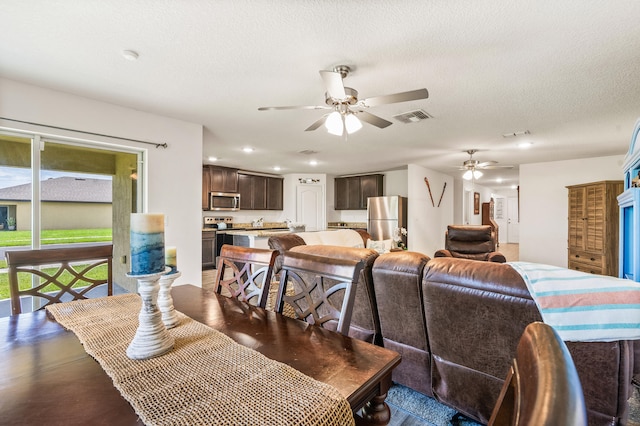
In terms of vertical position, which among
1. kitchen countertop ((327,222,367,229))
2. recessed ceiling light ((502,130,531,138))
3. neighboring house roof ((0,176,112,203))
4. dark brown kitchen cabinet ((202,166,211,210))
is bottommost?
kitchen countertop ((327,222,367,229))

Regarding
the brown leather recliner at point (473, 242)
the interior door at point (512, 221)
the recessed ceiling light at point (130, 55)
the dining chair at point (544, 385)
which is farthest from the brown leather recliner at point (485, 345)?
the interior door at point (512, 221)

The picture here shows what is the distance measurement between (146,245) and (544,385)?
98cm

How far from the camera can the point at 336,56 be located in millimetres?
2014

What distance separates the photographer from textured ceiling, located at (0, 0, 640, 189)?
1593 millimetres

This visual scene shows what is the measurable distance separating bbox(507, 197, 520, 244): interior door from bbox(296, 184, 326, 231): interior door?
28.2ft

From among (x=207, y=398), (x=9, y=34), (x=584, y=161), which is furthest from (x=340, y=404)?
(x=584, y=161)

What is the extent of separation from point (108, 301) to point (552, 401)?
68.3 inches

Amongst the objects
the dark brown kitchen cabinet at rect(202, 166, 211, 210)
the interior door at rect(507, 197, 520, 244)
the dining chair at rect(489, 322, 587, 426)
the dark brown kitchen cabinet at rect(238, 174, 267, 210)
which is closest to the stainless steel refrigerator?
the dark brown kitchen cabinet at rect(238, 174, 267, 210)

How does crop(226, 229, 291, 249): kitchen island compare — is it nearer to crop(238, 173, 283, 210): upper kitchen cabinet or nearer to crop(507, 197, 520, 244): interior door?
crop(238, 173, 283, 210): upper kitchen cabinet

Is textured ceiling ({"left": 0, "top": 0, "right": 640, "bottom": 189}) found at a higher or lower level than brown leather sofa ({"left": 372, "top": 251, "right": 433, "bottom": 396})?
higher

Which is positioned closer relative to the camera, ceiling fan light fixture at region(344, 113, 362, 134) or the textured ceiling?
the textured ceiling

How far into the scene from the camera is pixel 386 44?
1.88 meters

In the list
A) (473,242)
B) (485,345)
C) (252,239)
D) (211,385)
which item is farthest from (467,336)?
(252,239)

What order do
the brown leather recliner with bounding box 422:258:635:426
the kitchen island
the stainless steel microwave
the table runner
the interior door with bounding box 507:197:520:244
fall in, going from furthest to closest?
the interior door with bounding box 507:197:520:244, the stainless steel microwave, the kitchen island, the brown leather recliner with bounding box 422:258:635:426, the table runner
